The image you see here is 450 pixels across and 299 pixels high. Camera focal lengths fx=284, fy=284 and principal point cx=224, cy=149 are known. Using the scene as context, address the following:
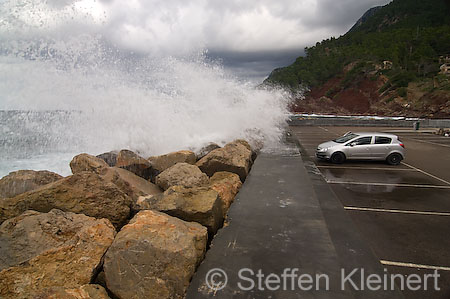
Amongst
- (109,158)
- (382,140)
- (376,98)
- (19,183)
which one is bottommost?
(376,98)

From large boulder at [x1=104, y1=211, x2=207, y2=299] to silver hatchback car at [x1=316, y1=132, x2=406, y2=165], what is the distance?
32.0 ft

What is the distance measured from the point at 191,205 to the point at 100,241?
101 centimetres

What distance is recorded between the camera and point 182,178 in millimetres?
4598

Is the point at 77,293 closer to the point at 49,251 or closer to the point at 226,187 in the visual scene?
the point at 49,251

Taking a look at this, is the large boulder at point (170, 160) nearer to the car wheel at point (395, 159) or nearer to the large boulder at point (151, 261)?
the large boulder at point (151, 261)

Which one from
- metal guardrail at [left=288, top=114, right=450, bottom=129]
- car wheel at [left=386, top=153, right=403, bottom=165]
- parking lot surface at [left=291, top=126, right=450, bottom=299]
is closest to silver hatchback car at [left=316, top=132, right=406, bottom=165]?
car wheel at [left=386, top=153, right=403, bottom=165]

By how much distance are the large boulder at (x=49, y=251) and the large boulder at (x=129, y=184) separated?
1.12 meters

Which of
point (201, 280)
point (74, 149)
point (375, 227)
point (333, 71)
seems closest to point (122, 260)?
point (201, 280)

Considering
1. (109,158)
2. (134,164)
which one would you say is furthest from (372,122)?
(134,164)

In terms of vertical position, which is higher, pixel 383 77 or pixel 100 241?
pixel 383 77

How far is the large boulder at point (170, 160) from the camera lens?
6.18 meters

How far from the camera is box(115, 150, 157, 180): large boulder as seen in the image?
19.3ft

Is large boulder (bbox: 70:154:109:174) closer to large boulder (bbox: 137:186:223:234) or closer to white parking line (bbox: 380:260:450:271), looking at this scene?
large boulder (bbox: 137:186:223:234)

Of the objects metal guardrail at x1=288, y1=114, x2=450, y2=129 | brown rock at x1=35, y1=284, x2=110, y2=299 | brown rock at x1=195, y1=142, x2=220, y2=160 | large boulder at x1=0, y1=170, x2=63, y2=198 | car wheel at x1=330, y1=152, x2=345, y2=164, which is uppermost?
large boulder at x1=0, y1=170, x2=63, y2=198
